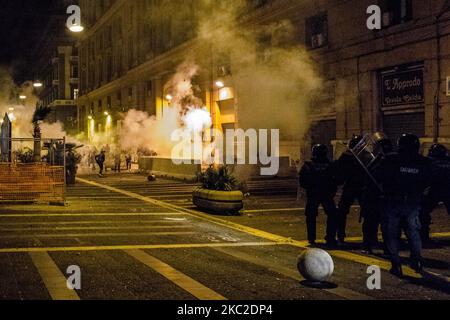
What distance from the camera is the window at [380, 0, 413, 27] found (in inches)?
723

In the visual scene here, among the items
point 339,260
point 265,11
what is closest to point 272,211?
point 339,260

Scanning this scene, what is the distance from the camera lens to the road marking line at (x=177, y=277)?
597cm

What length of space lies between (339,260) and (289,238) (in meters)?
2.13

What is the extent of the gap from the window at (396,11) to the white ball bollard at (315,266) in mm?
13634

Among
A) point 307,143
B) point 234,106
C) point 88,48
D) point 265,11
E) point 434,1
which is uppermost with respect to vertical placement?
point 88,48

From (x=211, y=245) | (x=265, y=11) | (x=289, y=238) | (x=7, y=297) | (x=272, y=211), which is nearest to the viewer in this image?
(x=7, y=297)

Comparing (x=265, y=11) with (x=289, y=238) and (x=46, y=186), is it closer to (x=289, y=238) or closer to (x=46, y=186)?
(x=46, y=186)

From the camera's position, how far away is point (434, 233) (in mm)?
10773

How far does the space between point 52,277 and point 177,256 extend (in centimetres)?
202

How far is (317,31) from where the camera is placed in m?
22.9

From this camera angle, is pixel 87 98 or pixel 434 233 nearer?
pixel 434 233

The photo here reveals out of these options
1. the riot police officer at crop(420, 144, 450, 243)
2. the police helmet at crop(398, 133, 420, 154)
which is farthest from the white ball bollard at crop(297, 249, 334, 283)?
the riot police officer at crop(420, 144, 450, 243)

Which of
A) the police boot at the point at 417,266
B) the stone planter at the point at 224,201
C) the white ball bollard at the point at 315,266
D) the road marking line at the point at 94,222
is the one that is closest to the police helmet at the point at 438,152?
the police boot at the point at 417,266

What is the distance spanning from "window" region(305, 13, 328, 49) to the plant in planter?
10.2 m
